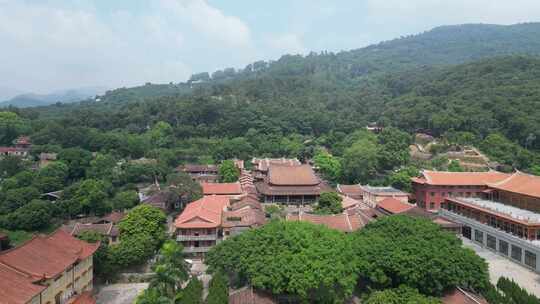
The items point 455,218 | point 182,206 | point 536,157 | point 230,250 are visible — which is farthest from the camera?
point 536,157

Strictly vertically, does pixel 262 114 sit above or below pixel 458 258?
above

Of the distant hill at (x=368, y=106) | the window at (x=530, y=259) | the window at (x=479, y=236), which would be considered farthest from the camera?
the distant hill at (x=368, y=106)

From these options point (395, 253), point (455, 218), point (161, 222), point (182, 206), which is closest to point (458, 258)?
point (395, 253)

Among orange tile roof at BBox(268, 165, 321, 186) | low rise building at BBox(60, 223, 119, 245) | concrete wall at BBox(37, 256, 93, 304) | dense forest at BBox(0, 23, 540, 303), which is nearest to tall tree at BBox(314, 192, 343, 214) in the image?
orange tile roof at BBox(268, 165, 321, 186)

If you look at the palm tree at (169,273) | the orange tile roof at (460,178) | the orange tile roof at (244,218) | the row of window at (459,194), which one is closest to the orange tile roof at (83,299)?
the palm tree at (169,273)

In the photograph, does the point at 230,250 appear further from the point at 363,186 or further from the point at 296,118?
the point at 296,118

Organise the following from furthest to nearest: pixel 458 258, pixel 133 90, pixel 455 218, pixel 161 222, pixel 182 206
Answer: pixel 133 90 < pixel 182 206 < pixel 455 218 < pixel 161 222 < pixel 458 258

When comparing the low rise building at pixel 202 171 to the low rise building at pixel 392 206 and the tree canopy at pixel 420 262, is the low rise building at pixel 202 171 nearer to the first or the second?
the low rise building at pixel 392 206

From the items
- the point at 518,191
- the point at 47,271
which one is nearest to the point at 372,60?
the point at 518,191
